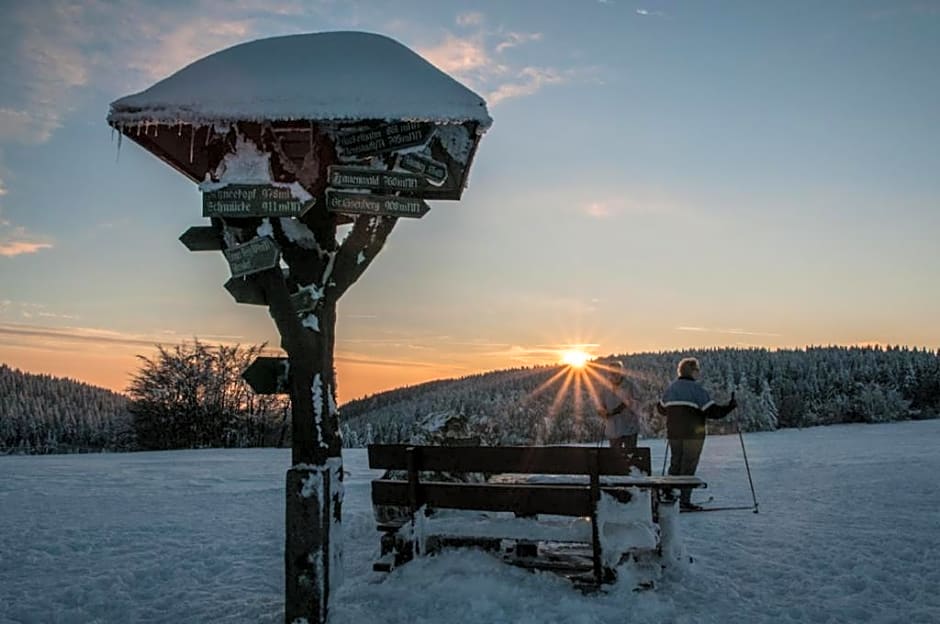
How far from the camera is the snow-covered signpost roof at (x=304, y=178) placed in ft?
16.7

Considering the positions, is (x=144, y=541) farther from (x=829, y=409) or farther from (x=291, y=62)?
(x=829, y=409)

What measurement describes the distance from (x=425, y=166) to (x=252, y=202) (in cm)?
140

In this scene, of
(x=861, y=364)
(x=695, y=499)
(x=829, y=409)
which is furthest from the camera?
(x=861, y=364)

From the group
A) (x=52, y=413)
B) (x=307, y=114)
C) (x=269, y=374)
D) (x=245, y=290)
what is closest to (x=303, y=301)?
(x=245, y=290)

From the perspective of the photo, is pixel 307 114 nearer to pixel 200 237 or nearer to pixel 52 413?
pixel 200 237

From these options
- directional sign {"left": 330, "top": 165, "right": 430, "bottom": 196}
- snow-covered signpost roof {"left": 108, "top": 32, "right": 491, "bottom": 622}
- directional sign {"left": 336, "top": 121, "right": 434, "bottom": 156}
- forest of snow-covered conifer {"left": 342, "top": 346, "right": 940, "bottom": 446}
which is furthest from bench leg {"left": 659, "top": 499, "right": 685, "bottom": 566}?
forest of snow-covered conifer {"left": 342, "top": 346, "right": 940, "bottom": 446}

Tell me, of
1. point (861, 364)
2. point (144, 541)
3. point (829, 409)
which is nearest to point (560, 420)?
point (829, 409)

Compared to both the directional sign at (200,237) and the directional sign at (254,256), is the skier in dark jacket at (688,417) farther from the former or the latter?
the directional sign at (200,237)

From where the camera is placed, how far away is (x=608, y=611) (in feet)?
18.1

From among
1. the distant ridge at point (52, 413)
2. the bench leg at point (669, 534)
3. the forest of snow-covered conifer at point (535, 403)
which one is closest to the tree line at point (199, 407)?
the forest of snow-covered conifer at point (535, 403)

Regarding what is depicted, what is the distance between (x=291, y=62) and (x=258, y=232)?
1445 millimetres

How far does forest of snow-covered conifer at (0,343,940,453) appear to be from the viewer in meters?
39.9

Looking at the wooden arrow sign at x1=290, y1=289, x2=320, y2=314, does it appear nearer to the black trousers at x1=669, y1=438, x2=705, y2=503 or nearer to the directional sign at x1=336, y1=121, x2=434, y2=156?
the directional sign at x1=336, y1=121, x2=434, y2=156

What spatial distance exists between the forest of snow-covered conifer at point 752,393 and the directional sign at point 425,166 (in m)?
33.7
